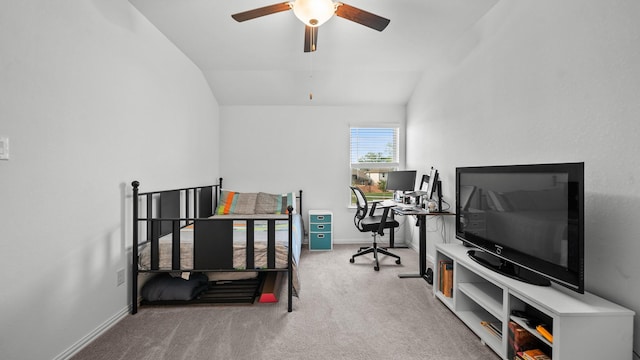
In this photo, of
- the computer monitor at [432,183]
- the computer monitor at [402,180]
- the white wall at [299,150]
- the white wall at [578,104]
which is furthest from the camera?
the white wall at [299,150]

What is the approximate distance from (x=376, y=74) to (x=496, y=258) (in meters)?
2.73

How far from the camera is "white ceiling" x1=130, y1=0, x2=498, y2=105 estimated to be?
225 centimetres

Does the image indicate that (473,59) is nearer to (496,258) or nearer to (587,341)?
(496,258)

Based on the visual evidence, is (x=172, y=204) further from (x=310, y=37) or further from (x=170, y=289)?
(x=310, y=37)

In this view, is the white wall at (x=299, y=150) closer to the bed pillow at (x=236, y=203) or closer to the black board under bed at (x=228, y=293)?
the bed pillow at (x=236, y=203)

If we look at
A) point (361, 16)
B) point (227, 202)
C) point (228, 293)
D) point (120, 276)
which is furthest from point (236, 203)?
point (361, 16)

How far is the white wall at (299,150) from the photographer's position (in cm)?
430

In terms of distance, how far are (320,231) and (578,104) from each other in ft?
10.0

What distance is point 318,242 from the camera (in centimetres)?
396

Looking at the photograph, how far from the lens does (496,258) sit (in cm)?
199

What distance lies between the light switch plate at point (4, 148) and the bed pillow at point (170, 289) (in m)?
1.43

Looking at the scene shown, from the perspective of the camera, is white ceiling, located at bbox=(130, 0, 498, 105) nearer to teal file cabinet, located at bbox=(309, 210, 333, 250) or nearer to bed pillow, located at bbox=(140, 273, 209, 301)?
teal file cabinet, located at bbox=(309, 210, 333, 250)

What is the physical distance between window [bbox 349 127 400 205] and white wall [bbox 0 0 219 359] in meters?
2.82

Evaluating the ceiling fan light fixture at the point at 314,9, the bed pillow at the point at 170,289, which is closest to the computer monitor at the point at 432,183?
the ceiling fan light fixture at the point at 314,9
